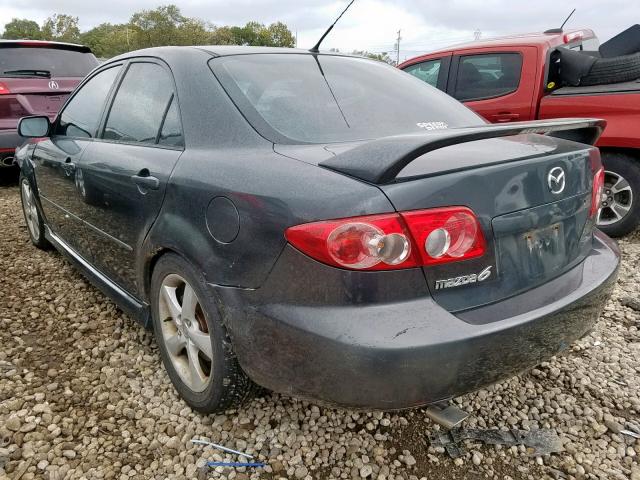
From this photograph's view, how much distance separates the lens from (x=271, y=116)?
1.92 m

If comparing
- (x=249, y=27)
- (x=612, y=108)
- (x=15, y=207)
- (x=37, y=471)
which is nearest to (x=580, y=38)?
(x=612, y=108)

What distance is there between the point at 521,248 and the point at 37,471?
6.12ft

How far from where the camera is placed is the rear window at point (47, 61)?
5.84 meters

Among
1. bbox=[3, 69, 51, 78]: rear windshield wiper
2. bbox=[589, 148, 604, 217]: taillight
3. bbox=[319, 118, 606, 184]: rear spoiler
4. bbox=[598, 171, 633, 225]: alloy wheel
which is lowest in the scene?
bbox=[598, 171, 633, 225]: alloy wheel

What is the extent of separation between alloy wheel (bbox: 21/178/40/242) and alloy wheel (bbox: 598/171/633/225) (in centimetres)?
465

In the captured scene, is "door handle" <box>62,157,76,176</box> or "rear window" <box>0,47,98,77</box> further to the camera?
"rear window" <box>0,47,98,77</box>

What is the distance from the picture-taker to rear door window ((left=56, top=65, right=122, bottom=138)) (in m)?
2.86

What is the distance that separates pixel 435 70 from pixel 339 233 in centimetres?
440

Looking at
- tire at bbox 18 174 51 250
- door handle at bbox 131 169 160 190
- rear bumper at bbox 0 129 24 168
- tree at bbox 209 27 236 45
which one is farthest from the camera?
tree at bbox 209 27 236 45

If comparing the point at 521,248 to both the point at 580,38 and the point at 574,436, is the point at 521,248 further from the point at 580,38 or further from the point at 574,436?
the point at 580,38

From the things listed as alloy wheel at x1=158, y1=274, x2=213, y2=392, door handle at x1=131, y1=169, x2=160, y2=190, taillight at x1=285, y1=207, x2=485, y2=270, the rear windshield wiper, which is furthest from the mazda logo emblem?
the rear windshield wiper

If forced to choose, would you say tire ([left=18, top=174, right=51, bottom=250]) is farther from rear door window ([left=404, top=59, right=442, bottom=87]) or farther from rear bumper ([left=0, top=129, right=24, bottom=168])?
rear door window ([left=404, top=59, right=442, bottom=87])

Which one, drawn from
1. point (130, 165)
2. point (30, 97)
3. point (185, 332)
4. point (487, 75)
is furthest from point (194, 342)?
point (30, 97)

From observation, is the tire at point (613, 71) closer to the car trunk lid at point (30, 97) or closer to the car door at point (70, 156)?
the car door at point (70, 156)
